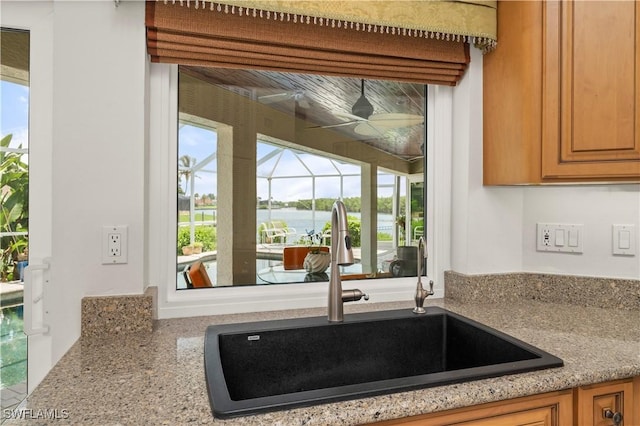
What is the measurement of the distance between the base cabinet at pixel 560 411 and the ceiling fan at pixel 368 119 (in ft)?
3.67

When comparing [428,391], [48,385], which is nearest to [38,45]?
[48,385]

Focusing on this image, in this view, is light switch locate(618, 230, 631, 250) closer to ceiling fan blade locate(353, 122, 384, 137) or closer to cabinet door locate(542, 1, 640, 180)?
cabinet door locate(542, 1, 640, 180)

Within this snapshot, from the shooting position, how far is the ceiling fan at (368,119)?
1.67 metres

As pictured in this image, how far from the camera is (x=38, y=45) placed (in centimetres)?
131

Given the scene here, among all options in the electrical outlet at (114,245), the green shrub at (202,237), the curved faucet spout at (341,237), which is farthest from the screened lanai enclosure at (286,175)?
the curved faucet spout at (341,237)

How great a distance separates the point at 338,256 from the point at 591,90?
3.24ft

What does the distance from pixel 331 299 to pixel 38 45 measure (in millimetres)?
1271

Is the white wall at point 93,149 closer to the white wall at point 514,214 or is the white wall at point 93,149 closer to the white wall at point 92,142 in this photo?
the white wall at point 92,142

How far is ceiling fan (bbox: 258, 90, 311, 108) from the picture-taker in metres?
1.55

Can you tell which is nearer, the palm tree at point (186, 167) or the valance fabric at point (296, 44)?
the valance fabric at point (296, 44)

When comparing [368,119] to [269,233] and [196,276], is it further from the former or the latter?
[196,276]

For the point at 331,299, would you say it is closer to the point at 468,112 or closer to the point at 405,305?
the point at 405,305

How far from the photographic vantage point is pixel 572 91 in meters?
1.32

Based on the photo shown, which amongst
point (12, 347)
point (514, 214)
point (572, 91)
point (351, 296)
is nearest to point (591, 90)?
point (572, 91)
